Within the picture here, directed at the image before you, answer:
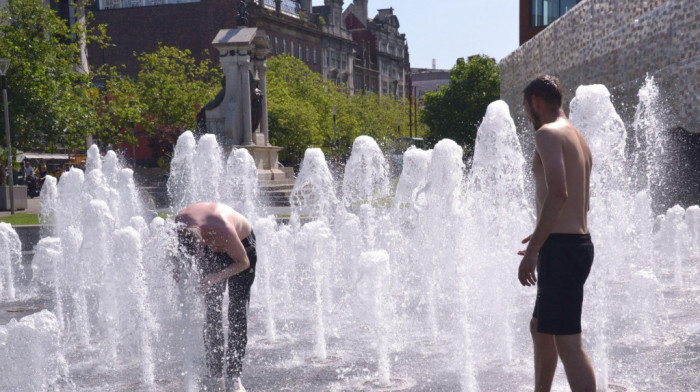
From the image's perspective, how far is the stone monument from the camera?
941 inches

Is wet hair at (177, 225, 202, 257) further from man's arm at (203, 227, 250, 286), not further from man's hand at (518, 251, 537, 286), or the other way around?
man's hand at (518, 251, 537, 286)

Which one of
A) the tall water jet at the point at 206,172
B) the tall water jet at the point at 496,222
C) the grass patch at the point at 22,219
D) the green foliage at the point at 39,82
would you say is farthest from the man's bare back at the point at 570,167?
the green foliage at the point at 39,82

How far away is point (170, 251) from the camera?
426 cm

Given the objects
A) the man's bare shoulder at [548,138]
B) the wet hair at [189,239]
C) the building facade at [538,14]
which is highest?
the building facade at [538,14]

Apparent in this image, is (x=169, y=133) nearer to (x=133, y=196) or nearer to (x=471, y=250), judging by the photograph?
(x=133, y=196)

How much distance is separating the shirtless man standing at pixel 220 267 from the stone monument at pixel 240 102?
19.5 metres

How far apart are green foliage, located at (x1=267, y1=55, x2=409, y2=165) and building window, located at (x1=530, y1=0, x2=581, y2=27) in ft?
46.3

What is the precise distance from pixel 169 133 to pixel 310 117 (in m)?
8.56

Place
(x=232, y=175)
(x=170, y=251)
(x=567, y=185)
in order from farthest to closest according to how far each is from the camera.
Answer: (x=232, y=175) < (x=170, y=251) < (x=567, y=185)

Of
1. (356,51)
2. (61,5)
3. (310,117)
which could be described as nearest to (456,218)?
(310,117)

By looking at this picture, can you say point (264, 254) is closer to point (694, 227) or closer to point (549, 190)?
point (549, 190)

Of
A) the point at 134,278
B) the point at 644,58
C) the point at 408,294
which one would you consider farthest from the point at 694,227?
the point at 134,278

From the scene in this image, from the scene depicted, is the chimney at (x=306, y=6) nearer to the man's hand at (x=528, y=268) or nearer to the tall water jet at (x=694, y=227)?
the tall water jet at (x=694, y=227)

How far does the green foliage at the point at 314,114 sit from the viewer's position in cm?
4534
